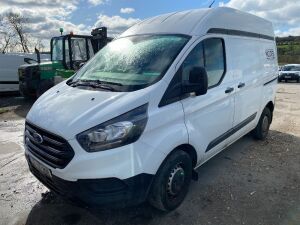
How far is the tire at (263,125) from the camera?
612 centimetres

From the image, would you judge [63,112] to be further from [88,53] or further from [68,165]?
[88,53]

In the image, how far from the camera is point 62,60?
1152 centimetres

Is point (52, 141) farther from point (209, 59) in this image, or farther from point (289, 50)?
point (289, 50)

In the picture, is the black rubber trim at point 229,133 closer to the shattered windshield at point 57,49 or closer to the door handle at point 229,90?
the door handle at point 229,90

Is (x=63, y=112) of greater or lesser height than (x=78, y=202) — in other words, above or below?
above

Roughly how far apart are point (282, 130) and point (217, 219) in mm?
4508

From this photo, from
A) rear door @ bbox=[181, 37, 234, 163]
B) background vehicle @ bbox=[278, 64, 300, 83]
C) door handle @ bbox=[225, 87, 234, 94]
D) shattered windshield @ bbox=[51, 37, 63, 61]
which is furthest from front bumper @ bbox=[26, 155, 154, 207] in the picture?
A: background vehicle @ bbox=[278, 64, 300, 83]

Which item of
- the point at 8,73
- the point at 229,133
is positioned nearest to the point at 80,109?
the point at 229,133

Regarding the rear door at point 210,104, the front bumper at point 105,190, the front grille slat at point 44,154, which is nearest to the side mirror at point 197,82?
the rear door at point 210,104

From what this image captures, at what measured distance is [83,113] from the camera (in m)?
3.03

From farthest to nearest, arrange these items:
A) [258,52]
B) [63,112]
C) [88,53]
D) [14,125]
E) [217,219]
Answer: [88,53] → [14,125] → [258,52] → [217,219] → [63,112]

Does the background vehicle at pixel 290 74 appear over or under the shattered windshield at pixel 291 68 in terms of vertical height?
under

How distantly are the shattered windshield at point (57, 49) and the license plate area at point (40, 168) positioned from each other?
8764 mm

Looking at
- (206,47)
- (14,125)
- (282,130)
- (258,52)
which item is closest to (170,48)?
(206,47)
